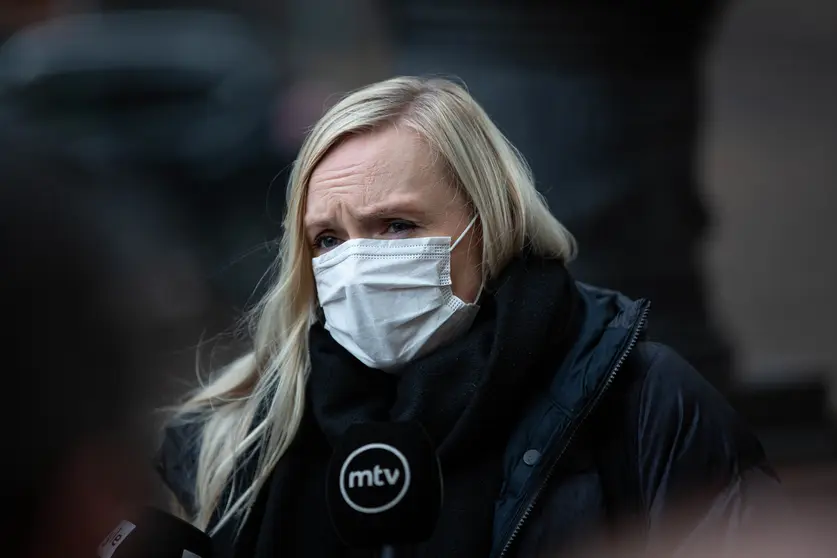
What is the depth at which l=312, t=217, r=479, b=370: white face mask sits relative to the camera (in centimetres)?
193

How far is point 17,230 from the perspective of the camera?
1.39 m

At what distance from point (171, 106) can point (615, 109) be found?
2.38 metres

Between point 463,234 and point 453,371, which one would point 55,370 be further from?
point 463,234

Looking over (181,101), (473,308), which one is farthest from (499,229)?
(181,101)

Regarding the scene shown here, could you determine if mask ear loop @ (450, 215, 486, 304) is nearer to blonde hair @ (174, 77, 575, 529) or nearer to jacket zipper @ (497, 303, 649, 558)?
blonde hair @ (174, 77, 575, 529)

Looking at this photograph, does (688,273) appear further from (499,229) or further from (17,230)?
(17,230)

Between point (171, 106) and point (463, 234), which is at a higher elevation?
point (463, 234)

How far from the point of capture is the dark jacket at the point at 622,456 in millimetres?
1702

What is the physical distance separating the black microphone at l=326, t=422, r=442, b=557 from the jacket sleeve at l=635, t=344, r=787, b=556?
0.55 metres

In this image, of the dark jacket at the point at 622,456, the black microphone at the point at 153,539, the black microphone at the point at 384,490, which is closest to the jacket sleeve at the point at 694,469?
the dark jacket at the point at 622,456

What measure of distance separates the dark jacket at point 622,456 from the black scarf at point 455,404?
50 mm

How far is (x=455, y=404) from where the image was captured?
1.87 meters

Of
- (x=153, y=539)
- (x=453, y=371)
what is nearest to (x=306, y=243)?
(x=453, y=371)

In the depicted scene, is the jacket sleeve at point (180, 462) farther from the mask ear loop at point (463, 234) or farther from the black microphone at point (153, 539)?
the mask ear loop at point (463, 234)
